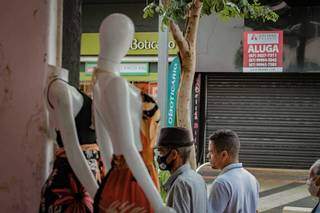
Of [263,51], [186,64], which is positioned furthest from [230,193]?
[263,51]

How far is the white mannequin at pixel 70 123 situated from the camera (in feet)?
6.63

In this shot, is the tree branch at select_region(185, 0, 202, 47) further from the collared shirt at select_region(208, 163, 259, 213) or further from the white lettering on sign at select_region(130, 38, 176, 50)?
the white lettering on sign at select_region(130, 38, 176, 50)

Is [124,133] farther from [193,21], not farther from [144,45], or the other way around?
[144,45]

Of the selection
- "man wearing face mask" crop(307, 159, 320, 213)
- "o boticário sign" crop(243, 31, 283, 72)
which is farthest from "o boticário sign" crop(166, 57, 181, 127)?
"o boticário sign" crop(243, 31, 283, 72)

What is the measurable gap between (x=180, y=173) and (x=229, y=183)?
1.67 ft

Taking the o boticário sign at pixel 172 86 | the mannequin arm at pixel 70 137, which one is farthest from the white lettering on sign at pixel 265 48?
the mannequin arm at pixel 70 137

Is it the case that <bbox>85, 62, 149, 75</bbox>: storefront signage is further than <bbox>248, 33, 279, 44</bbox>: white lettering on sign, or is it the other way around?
<bbox>85, 62, 149, 75</bbox>: storefront signage

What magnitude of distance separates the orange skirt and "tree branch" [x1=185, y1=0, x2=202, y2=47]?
12.1ft

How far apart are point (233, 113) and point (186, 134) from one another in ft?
31.6

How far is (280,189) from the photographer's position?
31.5ft

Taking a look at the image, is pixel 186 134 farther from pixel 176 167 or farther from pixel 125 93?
pixel 125 93

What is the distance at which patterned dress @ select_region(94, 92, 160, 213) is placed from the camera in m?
1.87

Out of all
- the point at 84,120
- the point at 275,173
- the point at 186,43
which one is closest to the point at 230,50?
the point at 275,173

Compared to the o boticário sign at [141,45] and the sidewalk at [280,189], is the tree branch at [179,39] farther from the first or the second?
the o boticário sign at [141,45]
